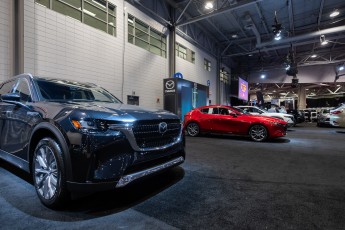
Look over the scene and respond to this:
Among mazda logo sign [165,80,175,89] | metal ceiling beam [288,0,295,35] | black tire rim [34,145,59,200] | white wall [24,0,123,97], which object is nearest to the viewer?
black tire rim [34,145,59,200]

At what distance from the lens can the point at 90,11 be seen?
8.56m

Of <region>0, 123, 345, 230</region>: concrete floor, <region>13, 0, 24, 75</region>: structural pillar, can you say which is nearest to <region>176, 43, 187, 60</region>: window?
<region>13, 0, 24, 75</region>: structural pillar

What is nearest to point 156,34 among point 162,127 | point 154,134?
point 162,127

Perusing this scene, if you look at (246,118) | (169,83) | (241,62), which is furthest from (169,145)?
(241,62)

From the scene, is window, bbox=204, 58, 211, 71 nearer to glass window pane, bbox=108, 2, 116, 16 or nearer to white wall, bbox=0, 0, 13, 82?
glass window pane, bbox=108, 2, 116, 16

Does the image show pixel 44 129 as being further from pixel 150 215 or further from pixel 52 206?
pixel 150 215

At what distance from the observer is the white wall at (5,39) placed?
6094 millimetres

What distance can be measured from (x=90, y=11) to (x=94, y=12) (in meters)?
0.19

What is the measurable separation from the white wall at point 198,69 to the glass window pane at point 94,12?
5912 millimetres

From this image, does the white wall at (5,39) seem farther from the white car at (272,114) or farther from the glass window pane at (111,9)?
the white car at (272,114)

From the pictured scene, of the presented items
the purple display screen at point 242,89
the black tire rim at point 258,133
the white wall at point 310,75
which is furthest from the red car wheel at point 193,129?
the white wall at point 310,75

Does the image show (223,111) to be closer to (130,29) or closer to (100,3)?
(130,29)

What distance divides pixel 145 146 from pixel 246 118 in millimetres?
5828

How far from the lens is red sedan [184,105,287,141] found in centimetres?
704
